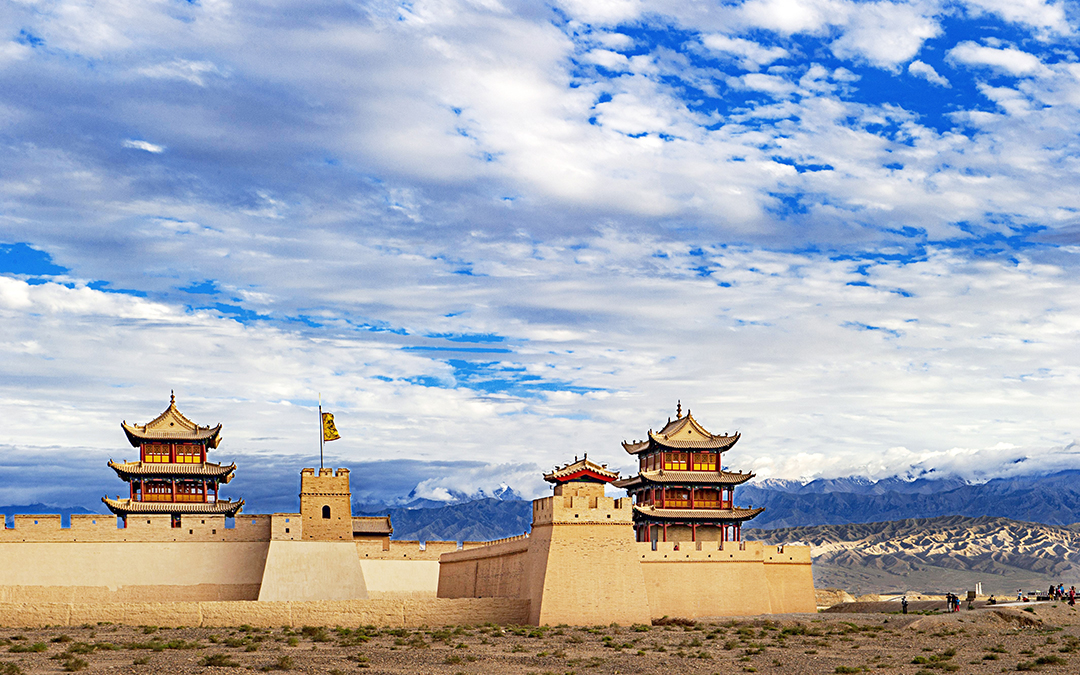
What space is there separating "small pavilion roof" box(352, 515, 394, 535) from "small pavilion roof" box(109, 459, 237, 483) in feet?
43.8

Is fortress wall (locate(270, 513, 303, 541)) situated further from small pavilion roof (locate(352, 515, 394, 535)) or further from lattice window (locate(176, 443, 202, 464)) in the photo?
small pavilion roof (locate(352, 515, 394, 535))

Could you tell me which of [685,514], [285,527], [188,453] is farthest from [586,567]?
[188,453]

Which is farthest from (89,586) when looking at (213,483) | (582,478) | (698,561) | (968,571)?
(968,571)

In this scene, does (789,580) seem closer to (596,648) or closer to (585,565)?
(585,565)

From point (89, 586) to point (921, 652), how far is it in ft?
161

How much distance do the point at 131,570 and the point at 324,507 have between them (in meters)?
12.3

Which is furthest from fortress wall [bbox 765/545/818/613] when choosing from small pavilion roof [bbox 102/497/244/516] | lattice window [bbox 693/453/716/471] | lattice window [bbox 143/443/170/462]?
lattice window [bbox 143/443/170/462]

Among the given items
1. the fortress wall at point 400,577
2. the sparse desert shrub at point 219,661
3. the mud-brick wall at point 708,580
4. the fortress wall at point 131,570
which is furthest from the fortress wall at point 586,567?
the fortress wall at point 131,570

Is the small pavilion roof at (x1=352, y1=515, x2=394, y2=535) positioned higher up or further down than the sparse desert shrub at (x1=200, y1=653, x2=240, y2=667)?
higher up

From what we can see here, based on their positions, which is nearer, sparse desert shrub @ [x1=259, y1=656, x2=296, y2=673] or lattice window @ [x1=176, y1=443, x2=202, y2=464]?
sparse desert shrub @ [x1=259, y1=656, x2=296, y2=673]

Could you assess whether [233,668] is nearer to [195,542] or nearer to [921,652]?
[921,652]

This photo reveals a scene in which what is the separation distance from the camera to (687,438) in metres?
82.8

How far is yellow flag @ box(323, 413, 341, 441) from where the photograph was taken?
83688 millimetres

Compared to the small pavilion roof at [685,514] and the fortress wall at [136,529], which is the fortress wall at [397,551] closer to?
the fortress wall at [136,529]
